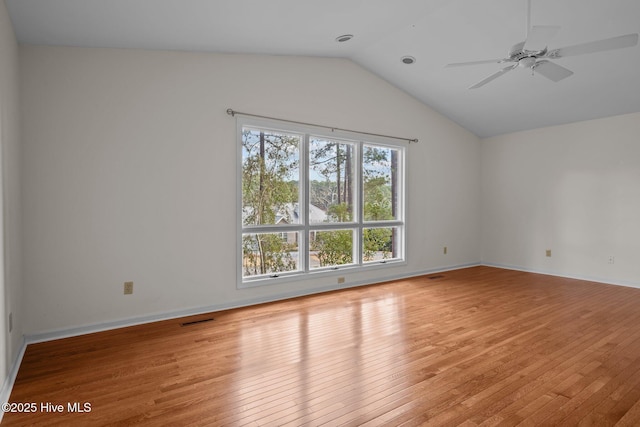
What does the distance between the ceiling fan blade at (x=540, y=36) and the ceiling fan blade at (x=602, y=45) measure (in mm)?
173

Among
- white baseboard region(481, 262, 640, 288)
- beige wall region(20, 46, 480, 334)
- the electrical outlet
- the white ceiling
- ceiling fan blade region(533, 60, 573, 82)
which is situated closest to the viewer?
the white ceiling

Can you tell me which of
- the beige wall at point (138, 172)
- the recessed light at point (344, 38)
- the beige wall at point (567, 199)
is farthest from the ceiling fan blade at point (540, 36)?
the beige wall at point (567, 199)

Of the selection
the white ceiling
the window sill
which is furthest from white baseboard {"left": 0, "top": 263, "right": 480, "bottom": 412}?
the white ceiling

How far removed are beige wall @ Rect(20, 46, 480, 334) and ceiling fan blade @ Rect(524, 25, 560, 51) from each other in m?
2.53

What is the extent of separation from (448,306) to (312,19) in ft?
11.1

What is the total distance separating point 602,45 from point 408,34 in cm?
206

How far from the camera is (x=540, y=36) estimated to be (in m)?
2.48

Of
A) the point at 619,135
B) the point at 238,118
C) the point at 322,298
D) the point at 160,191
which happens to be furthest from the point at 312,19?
the point at 619,135

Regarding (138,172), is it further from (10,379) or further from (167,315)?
(10,379)

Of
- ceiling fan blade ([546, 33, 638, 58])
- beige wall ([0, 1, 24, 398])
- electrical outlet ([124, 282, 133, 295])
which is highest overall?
ceiling fan blade ([546, 33, 638, 58])

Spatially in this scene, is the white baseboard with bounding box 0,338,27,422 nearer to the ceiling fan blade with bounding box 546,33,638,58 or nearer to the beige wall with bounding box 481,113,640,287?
the ceiling fan blade with bounding box 546,33,638,58

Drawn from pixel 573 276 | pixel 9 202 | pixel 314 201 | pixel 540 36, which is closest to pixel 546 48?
pixel 540 36

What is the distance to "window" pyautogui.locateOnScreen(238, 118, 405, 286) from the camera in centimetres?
418

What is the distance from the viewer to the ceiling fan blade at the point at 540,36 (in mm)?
2371
